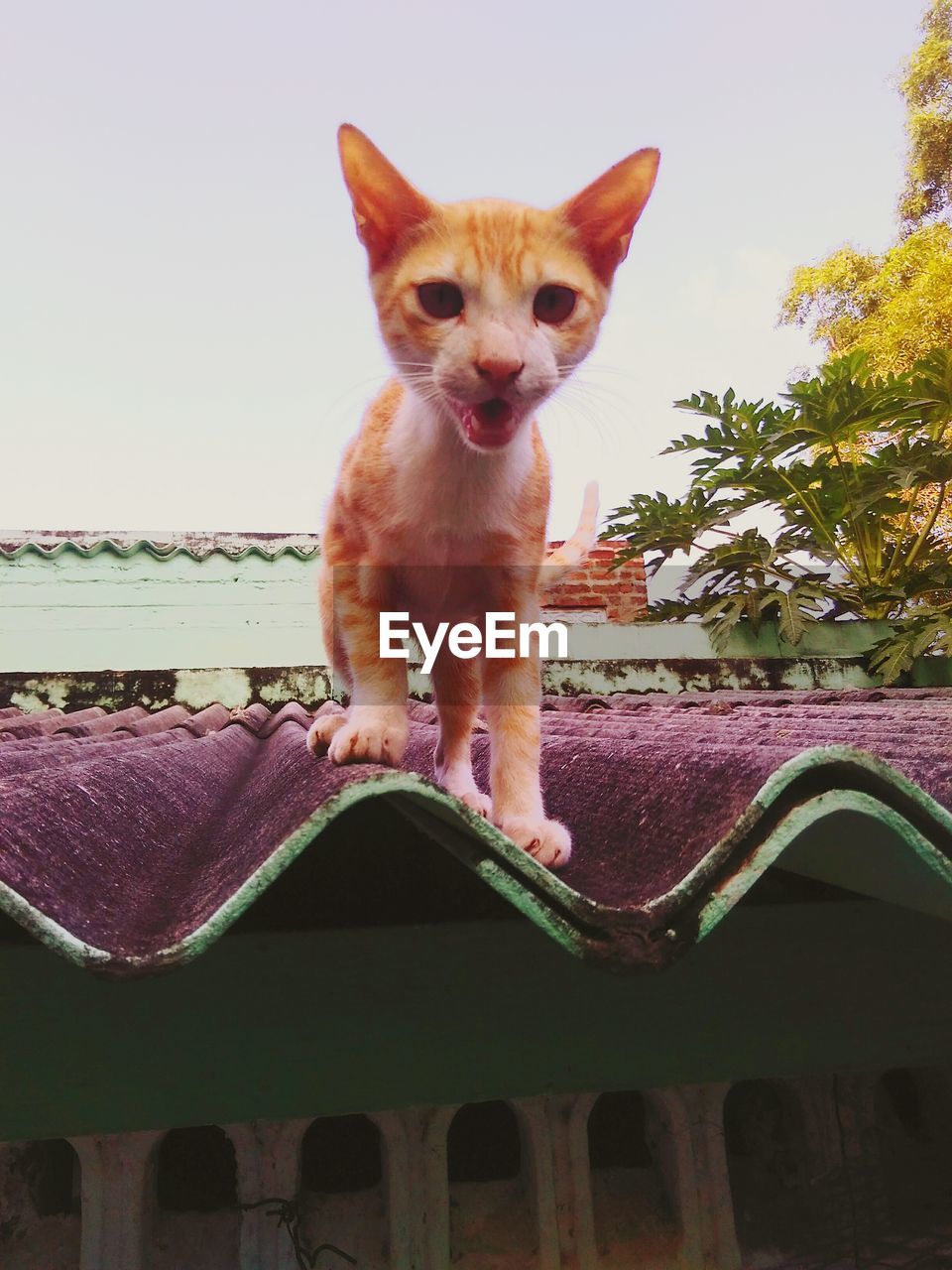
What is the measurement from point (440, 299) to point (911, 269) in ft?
45.7

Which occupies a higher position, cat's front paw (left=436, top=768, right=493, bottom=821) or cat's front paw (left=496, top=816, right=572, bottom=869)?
cat's front paw (left=436, top=768, right=493, bottom=821)

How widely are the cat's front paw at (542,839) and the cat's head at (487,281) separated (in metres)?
0.47

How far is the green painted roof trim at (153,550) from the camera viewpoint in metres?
5.23

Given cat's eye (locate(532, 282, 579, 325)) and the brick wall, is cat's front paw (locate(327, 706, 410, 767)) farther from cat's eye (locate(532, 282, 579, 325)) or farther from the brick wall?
the brick wall

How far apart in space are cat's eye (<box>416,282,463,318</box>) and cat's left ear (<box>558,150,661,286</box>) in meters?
0.21

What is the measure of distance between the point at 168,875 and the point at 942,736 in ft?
3.27

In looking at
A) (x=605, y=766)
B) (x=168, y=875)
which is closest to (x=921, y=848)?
(x=605, y=766)

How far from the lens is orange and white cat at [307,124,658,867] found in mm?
1027

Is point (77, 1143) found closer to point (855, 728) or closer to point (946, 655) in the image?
point (855, 728)

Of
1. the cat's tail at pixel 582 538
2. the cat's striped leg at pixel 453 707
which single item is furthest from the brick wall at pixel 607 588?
the cat's striped leg at pixel 453 707

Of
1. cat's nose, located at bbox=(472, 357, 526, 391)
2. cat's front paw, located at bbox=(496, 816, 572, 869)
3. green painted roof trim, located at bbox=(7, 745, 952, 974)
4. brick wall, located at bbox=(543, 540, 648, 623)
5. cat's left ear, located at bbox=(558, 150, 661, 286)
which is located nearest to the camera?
green painted roof trim, located at bbox=(7, 745, 952, 974)

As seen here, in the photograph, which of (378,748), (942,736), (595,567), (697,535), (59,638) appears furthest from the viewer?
(595,567)

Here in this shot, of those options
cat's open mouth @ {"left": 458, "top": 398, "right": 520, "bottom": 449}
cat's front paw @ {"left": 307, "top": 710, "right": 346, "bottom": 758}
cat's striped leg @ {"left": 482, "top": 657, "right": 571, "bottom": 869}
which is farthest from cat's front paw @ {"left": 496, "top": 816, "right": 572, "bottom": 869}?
cat's open mouth @ {"left": 458, "top": 398, "right": 520, "bottom": 449}

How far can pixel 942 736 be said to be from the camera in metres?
A: 1.11
